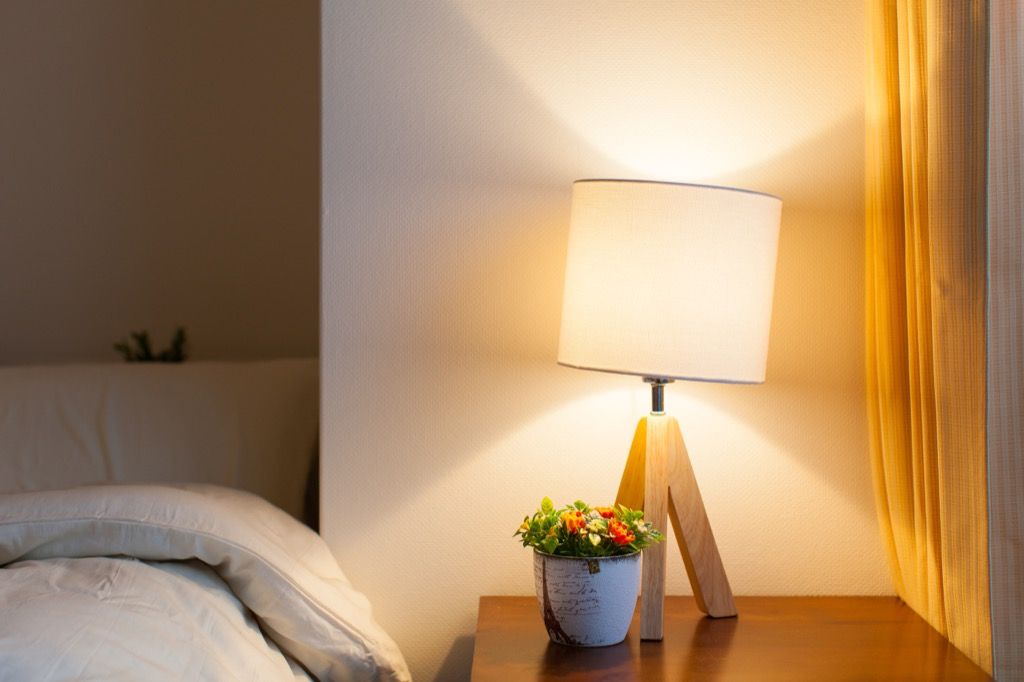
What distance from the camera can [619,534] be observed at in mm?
1442

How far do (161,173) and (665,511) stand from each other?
1677mm

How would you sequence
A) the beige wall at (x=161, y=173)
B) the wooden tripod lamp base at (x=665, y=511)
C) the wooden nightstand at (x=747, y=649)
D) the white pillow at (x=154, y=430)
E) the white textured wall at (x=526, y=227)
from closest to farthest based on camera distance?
the wooden nightstand at (x=747, y=649) < the wooden tripod lamp base at (x=665, y=511) < the white textured wall at (x=526, y=227) < the white pillow at (x=154, y=430) < the beige wall at (x=161, y=173)

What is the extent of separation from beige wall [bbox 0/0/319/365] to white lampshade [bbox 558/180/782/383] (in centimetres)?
134

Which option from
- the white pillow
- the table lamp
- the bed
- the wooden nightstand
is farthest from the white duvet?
the table lamp

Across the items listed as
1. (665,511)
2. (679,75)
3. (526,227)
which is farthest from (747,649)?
(679,75)

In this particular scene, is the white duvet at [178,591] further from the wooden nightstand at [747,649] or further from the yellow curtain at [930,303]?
the yellow curtain at [930,303]

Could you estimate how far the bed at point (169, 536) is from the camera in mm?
1214

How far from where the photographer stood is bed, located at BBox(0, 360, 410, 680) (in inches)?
47.8

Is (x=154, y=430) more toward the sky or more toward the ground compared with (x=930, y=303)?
more toward the ground

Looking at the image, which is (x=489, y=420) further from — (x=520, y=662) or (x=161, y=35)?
(x=161, y=35)

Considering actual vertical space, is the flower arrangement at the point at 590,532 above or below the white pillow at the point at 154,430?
below

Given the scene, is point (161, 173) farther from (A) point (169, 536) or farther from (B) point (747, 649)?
(B) point (747, 649)

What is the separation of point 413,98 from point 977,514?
105 centimetres

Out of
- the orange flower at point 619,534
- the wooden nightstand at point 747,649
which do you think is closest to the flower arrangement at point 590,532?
the orange flower at point 619,534
